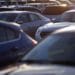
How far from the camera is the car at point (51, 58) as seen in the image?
5.26 metres

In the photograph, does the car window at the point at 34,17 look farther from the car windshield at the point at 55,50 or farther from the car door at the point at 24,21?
the car windshield at the point at 55,50

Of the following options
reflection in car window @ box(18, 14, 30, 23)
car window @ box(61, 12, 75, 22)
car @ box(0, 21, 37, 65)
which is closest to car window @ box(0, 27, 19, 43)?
car @ box(0, 21, 37, 65)

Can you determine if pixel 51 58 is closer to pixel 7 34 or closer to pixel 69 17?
pixel 7 34

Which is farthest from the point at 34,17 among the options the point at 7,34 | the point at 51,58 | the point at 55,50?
the point at 51,58

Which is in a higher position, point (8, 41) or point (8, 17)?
point (8, 41)

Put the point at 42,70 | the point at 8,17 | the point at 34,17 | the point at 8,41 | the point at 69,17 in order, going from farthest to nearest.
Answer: the point at 34,17 < the point at 8,17 < the point at 69,17 < the point at 8,41 < the point at 42,70

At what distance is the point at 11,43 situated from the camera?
8.77 metres

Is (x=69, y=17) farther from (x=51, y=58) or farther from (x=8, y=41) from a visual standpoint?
(x=51, y=58)

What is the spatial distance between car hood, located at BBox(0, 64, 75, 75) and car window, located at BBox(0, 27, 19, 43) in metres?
3.15

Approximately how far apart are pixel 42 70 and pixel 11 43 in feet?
11.7

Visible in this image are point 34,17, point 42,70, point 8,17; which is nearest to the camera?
point 42,70

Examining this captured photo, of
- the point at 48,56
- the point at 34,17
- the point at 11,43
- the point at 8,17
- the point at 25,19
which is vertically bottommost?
the point at 34,17

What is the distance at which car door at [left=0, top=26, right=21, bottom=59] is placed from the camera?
337 inches

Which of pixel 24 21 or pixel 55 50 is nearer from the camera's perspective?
pixel 55 50
